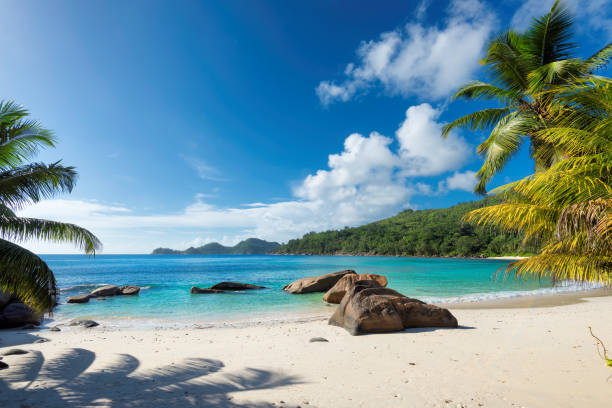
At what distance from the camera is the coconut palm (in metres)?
3.93

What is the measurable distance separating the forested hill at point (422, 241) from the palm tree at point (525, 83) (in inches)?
2591

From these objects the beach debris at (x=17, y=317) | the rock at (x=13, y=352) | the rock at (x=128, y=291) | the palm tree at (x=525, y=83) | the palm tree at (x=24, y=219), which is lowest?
the rock at (x=128, y=291)

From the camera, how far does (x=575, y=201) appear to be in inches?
177

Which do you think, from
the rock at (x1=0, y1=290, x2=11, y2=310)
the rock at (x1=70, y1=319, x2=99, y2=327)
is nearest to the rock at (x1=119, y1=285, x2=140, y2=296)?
the rock at (x1=0, y1=290, x2=11, y2=310)

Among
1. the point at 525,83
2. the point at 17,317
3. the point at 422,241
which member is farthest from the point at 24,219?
the point at 422,241

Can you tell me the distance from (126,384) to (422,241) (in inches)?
5080

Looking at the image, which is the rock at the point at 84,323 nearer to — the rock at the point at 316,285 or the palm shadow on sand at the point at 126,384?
the palm shadow on sand at the point at 126,384

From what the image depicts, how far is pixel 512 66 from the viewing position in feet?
25.8

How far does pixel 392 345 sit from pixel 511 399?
11.2ft

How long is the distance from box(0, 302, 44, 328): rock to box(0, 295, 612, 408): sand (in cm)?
333

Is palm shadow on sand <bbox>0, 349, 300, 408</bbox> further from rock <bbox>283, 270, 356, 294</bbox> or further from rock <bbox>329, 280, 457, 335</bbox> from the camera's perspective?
rock <bbox>283, 270, 356, 294</bbox>

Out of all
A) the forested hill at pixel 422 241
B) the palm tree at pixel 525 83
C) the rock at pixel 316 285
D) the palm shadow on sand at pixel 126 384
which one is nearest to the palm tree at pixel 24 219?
the palm shadow on sand at pixel 126 384

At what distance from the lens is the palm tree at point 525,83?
22.4ft

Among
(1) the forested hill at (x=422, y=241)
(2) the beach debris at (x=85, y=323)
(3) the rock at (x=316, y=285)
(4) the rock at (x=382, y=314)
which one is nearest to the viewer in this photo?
(4) the rock at (x=382, y=314)
